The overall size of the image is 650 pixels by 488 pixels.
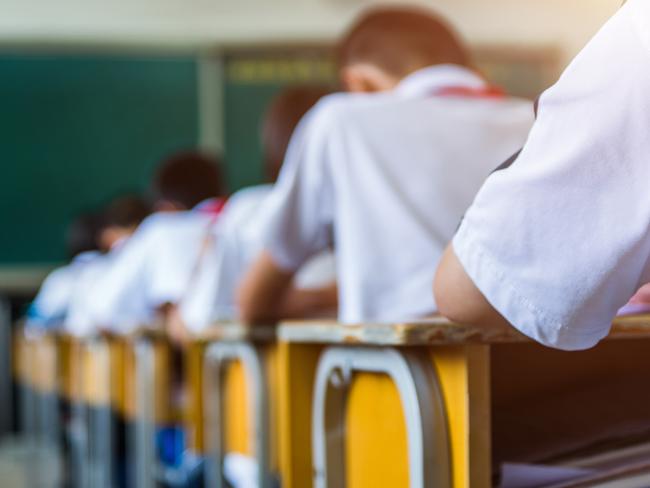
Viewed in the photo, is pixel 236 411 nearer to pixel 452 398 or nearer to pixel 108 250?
pixel 452 398

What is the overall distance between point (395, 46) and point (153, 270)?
1.93 m

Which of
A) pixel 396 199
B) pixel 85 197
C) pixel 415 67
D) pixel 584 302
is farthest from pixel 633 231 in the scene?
pixel 85 197

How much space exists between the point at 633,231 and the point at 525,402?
37 cm

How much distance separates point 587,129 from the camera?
0.70 metres

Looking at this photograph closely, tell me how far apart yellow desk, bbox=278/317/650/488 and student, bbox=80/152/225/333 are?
2.22 meters

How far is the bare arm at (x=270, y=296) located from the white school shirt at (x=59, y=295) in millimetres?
3550

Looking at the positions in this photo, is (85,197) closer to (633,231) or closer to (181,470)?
(181,470)

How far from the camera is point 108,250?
538cm

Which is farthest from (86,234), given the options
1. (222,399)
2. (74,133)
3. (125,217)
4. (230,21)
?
(222,399)

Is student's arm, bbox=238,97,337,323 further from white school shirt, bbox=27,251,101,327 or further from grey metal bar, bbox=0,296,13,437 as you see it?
grey metal bar, bbox=0,296,13,437

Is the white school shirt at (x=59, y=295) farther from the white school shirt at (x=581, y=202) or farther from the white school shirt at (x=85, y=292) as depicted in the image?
the white school shirt at (x=581, y=202)

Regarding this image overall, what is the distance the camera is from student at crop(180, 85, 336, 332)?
2.04 metres

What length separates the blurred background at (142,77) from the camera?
6.52 metres

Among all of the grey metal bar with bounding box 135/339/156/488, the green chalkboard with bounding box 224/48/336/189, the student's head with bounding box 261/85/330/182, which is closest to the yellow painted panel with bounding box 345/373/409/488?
the student's head with bounding box 261/85/330/182
